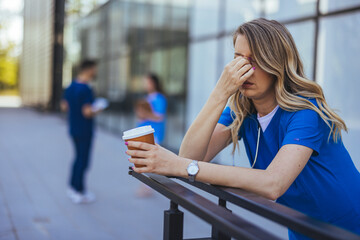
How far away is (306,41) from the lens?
6367 mm

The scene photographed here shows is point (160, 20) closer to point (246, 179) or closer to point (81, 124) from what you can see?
point (81, 124)

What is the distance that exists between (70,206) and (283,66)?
15.5 ft

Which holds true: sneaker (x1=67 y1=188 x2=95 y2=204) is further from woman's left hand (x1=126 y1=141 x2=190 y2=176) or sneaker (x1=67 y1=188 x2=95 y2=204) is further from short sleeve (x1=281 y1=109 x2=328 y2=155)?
short sleeve (x1=281 y1=109 x2=328 y2=155)

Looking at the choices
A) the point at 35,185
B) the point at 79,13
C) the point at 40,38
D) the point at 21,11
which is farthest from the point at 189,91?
the point at 21,11

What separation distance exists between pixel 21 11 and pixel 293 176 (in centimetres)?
4379

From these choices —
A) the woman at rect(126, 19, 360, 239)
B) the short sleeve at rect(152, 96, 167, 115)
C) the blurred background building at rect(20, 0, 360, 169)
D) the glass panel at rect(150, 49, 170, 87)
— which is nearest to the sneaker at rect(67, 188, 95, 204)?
the short sleeve at rect(152, 96, 167, 115)

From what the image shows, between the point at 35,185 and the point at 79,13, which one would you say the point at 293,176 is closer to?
the point at 35,185

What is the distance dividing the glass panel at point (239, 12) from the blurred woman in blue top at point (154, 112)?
229 centimetres

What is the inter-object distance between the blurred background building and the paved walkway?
2.06m

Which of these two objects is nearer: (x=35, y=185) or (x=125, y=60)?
(x=35, y=185)

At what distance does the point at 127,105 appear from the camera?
1498 centimetres

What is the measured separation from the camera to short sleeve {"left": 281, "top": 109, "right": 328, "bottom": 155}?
1540 millimetres

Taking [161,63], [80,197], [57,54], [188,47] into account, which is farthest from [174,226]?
[57,54]

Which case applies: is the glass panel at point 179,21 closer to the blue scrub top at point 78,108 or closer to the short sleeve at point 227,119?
the blue scrub top at point 78,108
